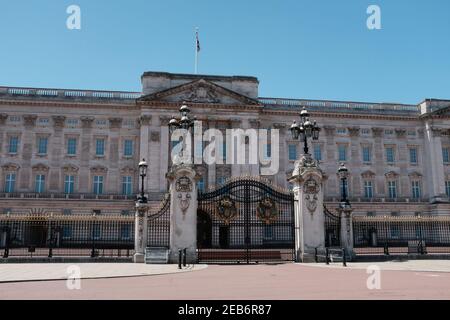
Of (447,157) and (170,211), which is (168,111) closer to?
(170,211)

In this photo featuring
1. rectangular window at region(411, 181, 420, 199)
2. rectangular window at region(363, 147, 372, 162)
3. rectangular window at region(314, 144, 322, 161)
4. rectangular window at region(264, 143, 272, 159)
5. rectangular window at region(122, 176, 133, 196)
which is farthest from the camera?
rectangular window at region(411, 181, 420, 199)

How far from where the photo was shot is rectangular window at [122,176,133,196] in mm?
55375

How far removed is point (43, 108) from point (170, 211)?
121ft

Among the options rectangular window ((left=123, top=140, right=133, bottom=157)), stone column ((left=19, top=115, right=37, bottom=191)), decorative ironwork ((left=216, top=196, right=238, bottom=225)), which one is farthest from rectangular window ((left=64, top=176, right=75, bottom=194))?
decorative ironwork ((left=216, top=196, right=238, bottom=225))

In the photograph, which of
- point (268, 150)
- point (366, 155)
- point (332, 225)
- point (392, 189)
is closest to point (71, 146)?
point (268, 150)

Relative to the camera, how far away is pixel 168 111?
2192 inches

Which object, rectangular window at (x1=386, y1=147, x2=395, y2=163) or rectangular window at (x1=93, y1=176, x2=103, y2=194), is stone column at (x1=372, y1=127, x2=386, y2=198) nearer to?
rectangular window at (x1=386, y1=147, x2=395, y2=163)

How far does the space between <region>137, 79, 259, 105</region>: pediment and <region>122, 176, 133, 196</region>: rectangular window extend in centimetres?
992

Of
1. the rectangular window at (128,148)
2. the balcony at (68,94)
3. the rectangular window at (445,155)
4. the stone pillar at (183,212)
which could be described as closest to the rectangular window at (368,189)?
the rectangular window at (445,155)

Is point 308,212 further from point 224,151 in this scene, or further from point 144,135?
point 144,135

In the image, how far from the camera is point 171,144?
54812 millimetres

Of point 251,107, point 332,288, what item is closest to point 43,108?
point 251,107

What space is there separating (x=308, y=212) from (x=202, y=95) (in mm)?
33699

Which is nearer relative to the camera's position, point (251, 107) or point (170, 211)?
point (170, 211)
